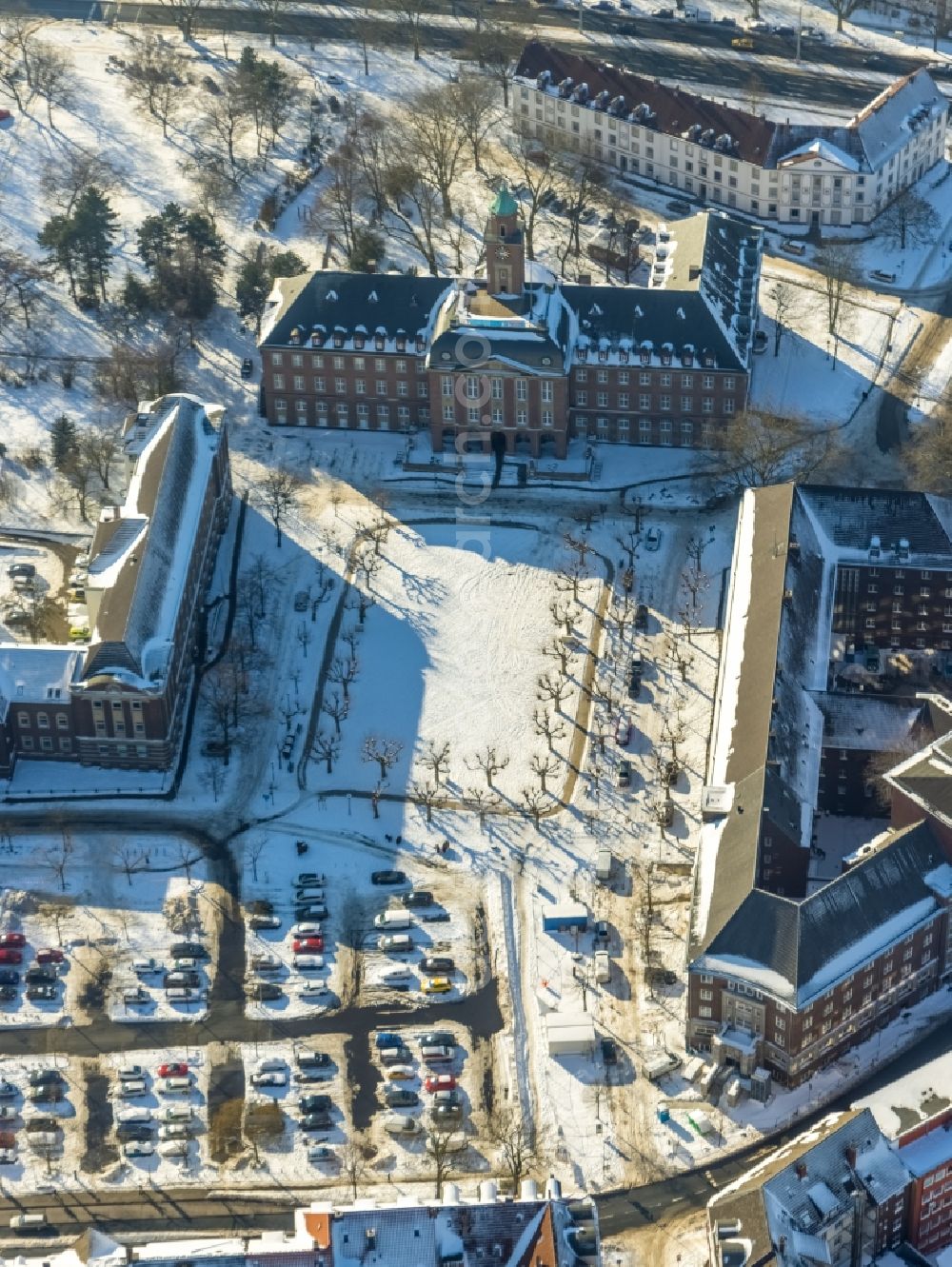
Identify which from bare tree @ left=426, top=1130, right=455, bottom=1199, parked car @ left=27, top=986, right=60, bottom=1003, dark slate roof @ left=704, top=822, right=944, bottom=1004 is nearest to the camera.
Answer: bare tree @ left=426, top=1130, right=455, bottom=1199

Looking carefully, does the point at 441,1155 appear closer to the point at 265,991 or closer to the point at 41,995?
the point at 265,991

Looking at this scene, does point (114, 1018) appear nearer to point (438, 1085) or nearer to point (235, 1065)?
point (235, 1065)

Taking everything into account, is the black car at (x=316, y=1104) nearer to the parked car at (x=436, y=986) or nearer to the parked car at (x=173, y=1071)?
the parked car at (x=173, y=1071)

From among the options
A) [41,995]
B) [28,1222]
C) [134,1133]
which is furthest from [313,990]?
[28,1222]

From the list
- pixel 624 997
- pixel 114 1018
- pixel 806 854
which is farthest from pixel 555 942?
pixel 114 1018

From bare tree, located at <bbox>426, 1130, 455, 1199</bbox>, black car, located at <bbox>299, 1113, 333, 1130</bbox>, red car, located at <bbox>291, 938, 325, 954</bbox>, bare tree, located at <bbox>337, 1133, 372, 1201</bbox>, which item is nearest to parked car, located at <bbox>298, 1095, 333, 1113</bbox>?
black car, located at <bbox>299, 1113, 333, 1130</bbox>

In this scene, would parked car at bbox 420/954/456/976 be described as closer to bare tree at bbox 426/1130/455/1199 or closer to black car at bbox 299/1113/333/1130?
bare tree at bbox 426/1130/455/1199
